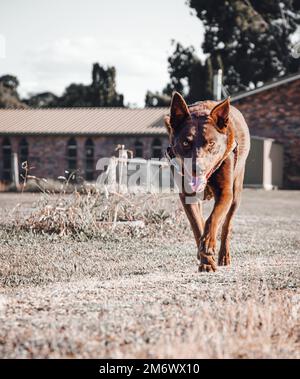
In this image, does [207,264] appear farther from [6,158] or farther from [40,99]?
[40,99]

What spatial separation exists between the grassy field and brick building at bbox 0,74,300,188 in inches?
891

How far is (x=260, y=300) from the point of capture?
4.63 meters

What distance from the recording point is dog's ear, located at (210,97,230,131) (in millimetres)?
4863

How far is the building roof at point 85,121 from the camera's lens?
32.6 m

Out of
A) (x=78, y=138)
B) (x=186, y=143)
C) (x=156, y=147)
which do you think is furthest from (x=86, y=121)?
(x=186, y=143)

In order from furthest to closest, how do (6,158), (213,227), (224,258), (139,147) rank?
(6,158) → (139,147) → (224,258) → (213,227)

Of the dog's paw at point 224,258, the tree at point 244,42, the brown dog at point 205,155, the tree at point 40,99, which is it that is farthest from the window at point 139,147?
the tree at point 40,99

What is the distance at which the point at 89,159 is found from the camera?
33.7 m

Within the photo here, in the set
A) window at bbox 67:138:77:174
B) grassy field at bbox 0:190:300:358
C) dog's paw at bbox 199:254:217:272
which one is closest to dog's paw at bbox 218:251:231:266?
grassy field at bbox 0:190:300:358

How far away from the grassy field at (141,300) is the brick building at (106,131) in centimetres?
2262

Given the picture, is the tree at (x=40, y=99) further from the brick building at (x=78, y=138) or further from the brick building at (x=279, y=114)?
the brick building at (x=279, y=114)

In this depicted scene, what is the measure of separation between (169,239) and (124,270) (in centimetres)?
294

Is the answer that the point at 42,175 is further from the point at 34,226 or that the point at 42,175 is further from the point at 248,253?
the point at 248,253

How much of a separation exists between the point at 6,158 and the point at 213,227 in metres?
31.8
